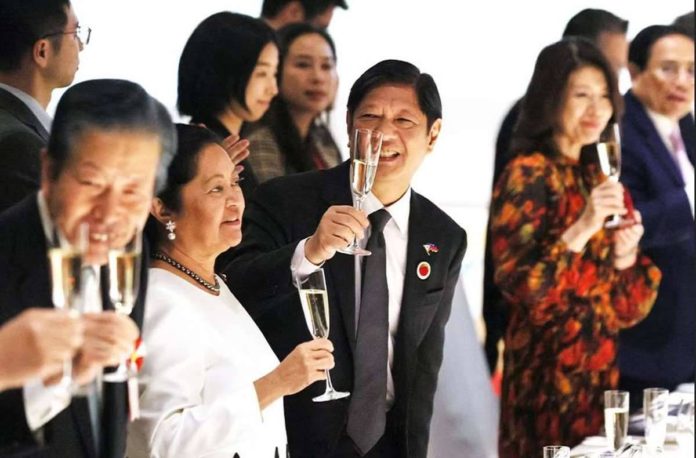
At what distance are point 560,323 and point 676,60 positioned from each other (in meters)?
1.25

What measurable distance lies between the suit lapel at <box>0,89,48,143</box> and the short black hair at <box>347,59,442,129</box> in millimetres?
831

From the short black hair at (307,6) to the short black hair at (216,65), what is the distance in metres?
0.56

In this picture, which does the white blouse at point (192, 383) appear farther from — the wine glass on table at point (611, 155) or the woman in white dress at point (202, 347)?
the wine glass on table at point (611, 155)

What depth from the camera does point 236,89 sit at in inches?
128

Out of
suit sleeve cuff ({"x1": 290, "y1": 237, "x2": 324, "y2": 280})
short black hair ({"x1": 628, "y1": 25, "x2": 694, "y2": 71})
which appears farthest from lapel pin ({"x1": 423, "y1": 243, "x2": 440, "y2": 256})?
short black hair ({"x1": 628, "y1": 25, "x2": 694, "y2": 71})

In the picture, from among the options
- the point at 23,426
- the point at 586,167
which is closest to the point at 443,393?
the point at 586,167

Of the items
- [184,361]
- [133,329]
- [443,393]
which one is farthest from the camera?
[443,393]

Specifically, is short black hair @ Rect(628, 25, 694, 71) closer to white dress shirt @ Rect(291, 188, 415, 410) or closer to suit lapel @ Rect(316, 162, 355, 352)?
white dress shirt @ Rect(291, 188, 415, 410)

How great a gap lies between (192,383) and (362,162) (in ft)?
1.87

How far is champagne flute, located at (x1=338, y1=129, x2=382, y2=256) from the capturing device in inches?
110

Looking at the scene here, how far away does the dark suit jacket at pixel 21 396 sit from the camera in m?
2.11

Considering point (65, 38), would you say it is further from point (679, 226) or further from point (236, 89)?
point (679, 226)

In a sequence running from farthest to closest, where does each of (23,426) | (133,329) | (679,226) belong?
1. (679,226)
2. (23,426)
3. (133,329)

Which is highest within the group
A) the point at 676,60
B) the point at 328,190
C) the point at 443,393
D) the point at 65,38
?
the point at 676,60
